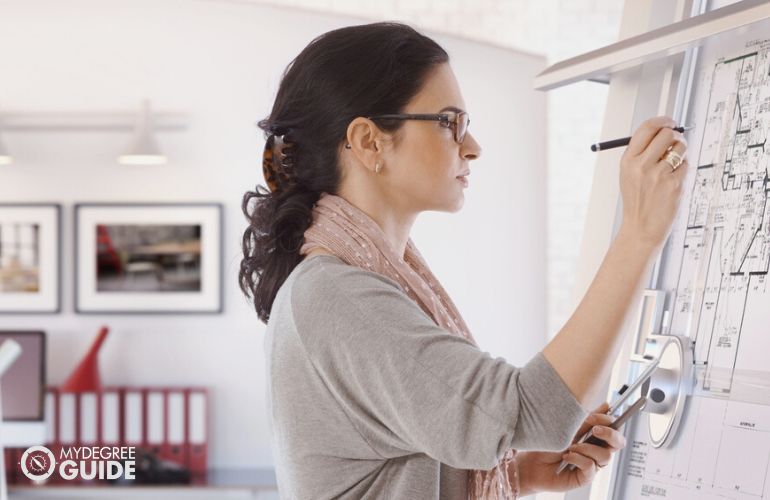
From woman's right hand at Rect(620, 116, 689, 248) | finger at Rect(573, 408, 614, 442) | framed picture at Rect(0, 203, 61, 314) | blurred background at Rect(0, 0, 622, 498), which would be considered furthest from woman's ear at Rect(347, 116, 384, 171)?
framed picture at Rect(0, 203, 61, 314)

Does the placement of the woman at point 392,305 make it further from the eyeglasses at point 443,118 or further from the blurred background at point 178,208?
the blurred background at point 178,208

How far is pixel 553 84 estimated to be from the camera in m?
1.38

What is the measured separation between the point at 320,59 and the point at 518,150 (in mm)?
3839

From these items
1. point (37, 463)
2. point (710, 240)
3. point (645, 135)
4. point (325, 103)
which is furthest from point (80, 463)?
point (645, 135)

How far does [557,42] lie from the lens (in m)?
4.39

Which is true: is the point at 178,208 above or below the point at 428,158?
below

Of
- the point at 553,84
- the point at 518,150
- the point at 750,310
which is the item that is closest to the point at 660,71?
the point at 553,84

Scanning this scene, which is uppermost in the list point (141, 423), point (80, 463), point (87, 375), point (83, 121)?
point (83, 121)

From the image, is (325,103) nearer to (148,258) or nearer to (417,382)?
(417,382)

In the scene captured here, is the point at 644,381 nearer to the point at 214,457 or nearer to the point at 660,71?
the point at 660,71

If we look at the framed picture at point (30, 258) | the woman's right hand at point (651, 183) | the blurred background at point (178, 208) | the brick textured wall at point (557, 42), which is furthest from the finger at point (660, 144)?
the framed picture at point (30, 258)

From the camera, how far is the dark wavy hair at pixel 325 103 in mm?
1153

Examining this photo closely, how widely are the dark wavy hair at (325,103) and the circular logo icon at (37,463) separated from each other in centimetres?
369

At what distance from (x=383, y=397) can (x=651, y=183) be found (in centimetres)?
33
